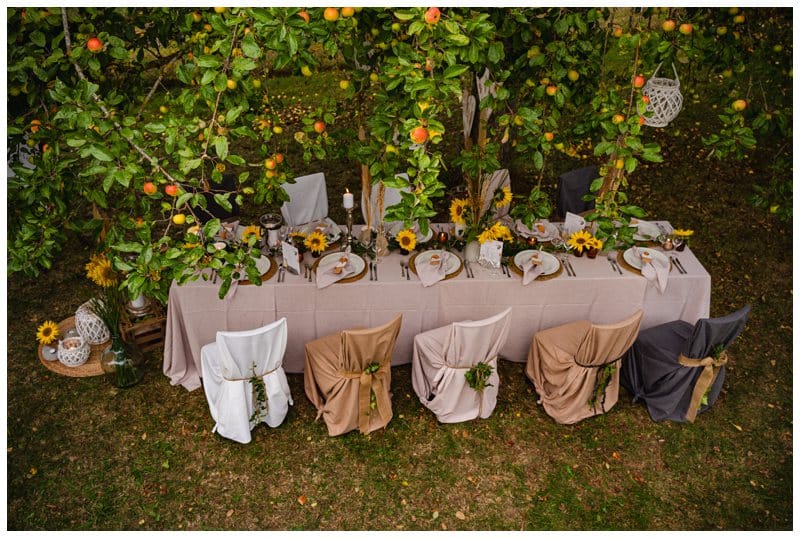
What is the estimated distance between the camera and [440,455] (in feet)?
11.8

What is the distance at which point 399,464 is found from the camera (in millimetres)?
3545

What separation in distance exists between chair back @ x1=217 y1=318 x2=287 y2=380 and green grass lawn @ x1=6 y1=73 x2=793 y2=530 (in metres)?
0.50

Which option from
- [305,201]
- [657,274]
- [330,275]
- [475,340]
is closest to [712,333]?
[657,274]

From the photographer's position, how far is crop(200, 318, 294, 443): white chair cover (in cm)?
330

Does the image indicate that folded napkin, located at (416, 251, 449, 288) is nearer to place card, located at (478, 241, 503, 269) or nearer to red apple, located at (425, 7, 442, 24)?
place card, located at (478, 241, 503, 269)

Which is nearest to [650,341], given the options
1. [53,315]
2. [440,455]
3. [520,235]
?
[520,235]

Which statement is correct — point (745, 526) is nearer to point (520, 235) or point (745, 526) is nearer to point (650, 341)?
point (650, 341)

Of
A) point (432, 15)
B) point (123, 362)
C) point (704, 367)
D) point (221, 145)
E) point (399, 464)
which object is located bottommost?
point (399, 464)

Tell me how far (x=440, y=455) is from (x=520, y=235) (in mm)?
1561

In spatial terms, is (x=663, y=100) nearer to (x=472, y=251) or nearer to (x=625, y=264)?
(x=625, y=264)

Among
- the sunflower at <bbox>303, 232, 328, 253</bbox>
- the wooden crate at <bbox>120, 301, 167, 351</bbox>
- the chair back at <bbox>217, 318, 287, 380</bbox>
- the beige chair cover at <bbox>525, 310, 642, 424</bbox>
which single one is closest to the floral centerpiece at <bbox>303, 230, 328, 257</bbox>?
the sunflower at <bbox>303, 232, 328, 253</bbox>

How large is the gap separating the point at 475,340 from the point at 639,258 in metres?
1.32

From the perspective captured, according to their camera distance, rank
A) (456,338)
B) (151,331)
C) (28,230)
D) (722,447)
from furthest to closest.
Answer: (151,331), (722,447), (456,338), (28,230)

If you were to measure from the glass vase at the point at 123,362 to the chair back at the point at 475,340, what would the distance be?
1.95 meters
